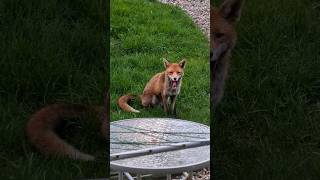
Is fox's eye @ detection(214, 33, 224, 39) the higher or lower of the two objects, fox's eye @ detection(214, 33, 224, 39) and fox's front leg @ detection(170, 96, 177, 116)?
the higher

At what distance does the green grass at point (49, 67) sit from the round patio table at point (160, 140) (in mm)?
199

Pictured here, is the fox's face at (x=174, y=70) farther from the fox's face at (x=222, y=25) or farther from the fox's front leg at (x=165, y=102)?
the fox's face at (x=222, y=25)

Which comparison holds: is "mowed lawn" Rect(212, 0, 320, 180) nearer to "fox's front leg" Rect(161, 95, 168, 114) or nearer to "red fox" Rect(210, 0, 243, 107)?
"red fox" Rect(210, 0, 243, 107)

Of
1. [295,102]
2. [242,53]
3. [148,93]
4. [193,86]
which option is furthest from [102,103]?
[295,102]

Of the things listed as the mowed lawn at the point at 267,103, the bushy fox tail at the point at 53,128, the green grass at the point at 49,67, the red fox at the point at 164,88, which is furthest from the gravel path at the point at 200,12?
the bushy fox tail at the point at 53,128

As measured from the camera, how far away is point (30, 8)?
414 cm

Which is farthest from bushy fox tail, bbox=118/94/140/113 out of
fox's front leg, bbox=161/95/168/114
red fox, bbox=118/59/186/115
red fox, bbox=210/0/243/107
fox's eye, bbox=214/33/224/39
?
fox's eye, bbox=214/33/224/39

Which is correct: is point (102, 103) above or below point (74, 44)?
below

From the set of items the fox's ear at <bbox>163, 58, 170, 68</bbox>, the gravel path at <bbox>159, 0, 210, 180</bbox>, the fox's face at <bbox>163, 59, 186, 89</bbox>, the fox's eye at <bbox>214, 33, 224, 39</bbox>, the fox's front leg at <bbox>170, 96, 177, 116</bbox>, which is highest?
the gravel path at <bbox>159, 0, 210, 180</bbox>

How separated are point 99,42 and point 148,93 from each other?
41 centimetres

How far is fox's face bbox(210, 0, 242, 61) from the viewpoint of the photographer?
4.11 m

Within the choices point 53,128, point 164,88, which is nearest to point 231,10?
point 164,88

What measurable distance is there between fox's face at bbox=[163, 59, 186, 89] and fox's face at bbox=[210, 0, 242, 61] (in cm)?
22

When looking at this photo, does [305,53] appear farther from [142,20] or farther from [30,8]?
[30,8]
